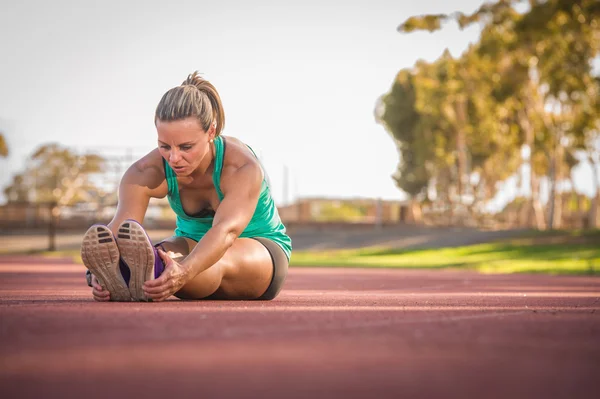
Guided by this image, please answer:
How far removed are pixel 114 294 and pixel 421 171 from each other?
46.2 metres

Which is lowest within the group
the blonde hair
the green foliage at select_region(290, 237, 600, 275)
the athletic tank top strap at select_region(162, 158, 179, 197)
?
the green foliage at select_region(290, 237, 600, 275)

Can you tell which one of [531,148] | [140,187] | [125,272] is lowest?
[125,272]

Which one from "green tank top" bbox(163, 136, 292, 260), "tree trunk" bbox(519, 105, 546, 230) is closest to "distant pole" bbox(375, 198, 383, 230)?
"tree trunk" bbox(519, 105, 546, 230)

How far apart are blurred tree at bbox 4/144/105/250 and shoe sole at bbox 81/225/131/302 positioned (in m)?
31.1

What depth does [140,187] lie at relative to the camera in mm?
4523

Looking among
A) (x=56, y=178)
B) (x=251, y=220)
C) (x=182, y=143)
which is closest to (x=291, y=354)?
(x=182, y=143)

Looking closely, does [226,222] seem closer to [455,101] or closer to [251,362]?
[251,362]

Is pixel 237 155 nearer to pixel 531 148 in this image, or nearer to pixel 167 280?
pixel 167 280

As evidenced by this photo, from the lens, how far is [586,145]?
3275 centimetres

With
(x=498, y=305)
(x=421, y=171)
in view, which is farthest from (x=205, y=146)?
(x=421, y=171)

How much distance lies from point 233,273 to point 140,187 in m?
0.72

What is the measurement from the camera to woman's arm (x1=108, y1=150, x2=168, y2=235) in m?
4.52

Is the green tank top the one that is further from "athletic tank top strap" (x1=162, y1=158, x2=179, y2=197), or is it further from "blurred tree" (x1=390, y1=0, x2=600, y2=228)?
"blurred tree" (x1=390, y1=0, x2=600, y2=228)

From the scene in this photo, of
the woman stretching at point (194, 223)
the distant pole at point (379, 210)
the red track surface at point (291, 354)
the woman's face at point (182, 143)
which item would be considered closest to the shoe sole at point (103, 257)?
the woman stretching at point (194, 223)
